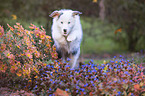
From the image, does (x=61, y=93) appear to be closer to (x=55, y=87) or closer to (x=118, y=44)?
(x=55, y=87)

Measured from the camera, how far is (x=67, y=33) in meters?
4.94

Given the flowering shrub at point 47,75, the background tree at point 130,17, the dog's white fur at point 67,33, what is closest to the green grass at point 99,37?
the background tree at point 130,17

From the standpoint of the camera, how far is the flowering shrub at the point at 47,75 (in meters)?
4.02

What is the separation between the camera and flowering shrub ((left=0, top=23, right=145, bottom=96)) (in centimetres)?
402

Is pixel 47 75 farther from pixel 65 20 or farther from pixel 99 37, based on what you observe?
pixel 99 37

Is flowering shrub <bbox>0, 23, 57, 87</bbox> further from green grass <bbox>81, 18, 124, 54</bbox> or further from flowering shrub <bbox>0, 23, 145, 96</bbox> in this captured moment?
green grass <bbox>81, 18, 124, 54</bbox>

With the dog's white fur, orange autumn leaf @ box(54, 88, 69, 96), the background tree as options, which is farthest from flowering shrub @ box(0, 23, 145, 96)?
the background tree

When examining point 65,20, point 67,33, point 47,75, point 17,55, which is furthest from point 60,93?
point 65,20

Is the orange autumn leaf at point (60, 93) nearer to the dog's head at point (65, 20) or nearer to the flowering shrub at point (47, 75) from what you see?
the flowering shrub at point (47, 75)

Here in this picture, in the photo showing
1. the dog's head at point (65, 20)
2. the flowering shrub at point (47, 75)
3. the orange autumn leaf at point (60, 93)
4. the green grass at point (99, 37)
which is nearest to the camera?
the orange autumn leaf at point (60, 93)

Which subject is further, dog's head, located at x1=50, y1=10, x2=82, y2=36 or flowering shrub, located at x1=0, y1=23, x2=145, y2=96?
dog's head, located at x1=50, y1=10, x2=82, y2=36

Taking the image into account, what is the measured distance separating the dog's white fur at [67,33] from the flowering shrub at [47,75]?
0.29 metres

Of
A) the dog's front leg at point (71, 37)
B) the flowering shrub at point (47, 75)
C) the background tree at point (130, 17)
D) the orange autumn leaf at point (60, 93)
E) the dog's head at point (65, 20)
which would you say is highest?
the background tree at point (130, 17)

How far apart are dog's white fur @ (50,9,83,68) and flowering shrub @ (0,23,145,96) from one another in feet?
0.96
